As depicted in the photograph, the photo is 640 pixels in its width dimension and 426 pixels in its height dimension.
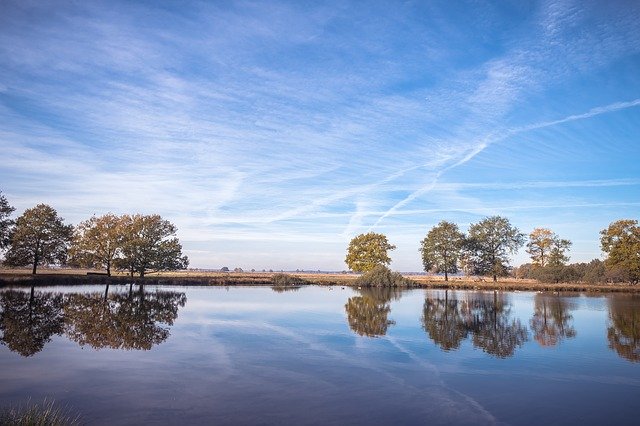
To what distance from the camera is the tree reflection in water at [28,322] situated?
21375 millimetres

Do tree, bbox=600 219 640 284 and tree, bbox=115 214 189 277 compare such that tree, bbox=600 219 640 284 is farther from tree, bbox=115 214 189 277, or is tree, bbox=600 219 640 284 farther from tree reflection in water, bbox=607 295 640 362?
tree, bbox=115 214 189 277

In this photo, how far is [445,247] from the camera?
4028 inches

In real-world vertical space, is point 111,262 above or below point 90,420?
above

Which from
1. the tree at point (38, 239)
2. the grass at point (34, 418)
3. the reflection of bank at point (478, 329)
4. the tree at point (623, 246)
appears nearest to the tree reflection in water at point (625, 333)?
the reflection of bank at point (478, 329)

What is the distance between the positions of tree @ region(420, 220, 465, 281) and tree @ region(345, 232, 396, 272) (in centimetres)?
1010

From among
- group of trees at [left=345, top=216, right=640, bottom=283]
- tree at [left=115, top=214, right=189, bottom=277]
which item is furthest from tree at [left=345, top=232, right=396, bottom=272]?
tree at [left=115, top=214, right=189, bottom=277]

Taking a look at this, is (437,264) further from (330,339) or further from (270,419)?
(270,419)

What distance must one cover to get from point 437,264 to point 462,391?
9169 centimetres

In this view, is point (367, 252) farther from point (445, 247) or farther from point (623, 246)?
point (623, 246)

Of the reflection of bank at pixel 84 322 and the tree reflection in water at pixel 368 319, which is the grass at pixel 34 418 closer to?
the reflection of bank at pixel 84 322

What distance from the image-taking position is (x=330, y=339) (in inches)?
1008

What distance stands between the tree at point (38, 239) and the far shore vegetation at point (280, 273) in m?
0.13

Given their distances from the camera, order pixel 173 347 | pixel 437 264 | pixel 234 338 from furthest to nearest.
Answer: pixel 437 264 < pixel 234 338 < pixel 173 347

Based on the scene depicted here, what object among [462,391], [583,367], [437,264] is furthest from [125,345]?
[437,264]
